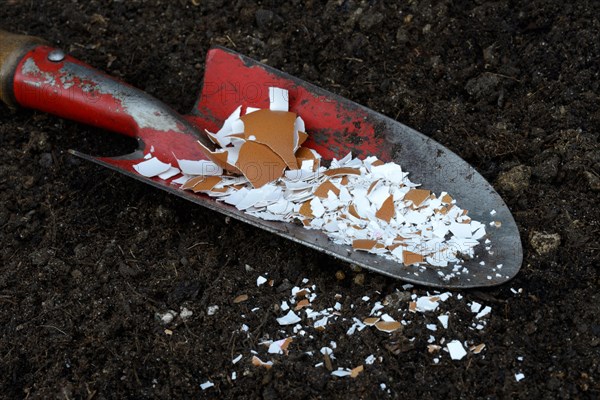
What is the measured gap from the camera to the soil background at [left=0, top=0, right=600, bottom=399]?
2.26 meters

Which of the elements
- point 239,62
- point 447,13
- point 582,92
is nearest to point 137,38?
point 239,62

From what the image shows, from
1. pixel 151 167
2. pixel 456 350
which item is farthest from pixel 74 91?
pixel 456 350

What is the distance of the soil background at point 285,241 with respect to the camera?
2.26 meters

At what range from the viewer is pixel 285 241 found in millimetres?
2676

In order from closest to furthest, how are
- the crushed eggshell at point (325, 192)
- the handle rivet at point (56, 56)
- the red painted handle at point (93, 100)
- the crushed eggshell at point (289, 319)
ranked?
the crushed eggshell at point (289, 319) → the crushed eggshell at point (325, 192) → the red painted handle at point (93, 100) → the handle rivet at point (56, 56)

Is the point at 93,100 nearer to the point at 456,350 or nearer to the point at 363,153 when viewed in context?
the point at 363,153

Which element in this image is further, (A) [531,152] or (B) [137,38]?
(B) [137,38]

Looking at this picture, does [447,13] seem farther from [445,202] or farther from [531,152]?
[445,202]

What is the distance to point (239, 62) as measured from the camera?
3041 mm

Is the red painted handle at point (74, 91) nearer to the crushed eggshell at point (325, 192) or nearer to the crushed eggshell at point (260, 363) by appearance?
the crushed eggshell at point (325, 192)

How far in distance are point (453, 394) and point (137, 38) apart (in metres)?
2.36

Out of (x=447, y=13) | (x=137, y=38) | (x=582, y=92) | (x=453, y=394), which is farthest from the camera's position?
(x=137, y=38)

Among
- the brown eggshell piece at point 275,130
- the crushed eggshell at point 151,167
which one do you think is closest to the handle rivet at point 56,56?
the crushed eggshell at point 151,167

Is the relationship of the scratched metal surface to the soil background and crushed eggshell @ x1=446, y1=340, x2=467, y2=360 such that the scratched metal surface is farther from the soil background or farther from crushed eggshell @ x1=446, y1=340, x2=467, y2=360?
crushed eggshell @ x1=446, y1=340, x2=467, y2=360
